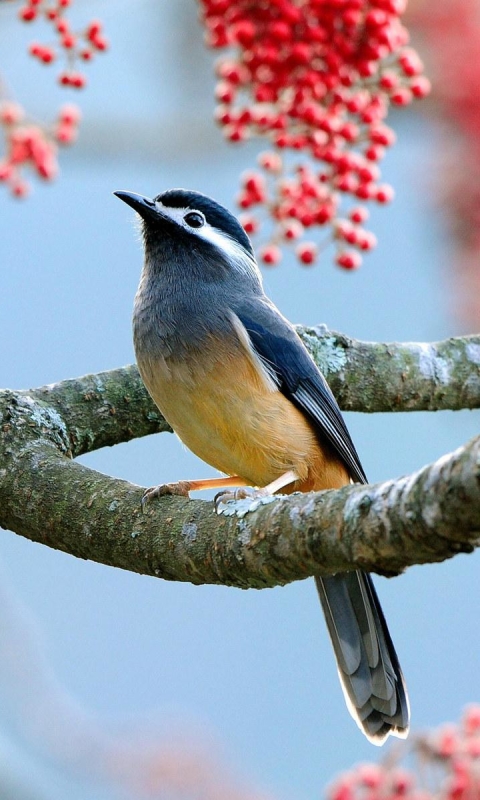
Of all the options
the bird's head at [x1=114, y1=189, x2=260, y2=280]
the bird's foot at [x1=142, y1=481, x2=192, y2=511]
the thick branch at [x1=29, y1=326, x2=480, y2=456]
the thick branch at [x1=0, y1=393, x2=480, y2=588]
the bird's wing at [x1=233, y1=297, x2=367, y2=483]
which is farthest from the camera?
the bird's head at [x1=114, y1=189, x2=260, y2=280]

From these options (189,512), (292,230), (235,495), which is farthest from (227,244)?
(189,512)

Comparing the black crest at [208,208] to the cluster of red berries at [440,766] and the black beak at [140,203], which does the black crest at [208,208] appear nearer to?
the black beak at [140,203]

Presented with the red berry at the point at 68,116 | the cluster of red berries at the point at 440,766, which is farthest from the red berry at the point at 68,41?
the cluster of red berries at the point at 440,766

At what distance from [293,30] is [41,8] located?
1.11m

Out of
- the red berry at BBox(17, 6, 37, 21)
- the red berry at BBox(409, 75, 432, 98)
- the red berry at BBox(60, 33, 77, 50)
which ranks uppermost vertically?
the red berry at BBox(60, 33, 77, 50)

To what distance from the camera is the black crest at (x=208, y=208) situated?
15.5 ft

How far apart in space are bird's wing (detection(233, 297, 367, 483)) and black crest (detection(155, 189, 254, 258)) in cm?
54

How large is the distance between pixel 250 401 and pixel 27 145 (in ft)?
5.19

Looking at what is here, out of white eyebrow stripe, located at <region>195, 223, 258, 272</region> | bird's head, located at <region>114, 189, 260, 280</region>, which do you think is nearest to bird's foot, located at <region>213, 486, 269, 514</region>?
bird's head, located at <region>114, 189, 260, 280</region>

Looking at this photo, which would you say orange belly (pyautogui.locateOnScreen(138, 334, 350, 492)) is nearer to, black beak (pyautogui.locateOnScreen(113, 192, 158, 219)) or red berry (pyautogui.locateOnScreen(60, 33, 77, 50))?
black beak (pyautogui.locateOnScreen(113, 192, 158, 219))

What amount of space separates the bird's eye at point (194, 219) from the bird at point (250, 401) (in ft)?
0.15

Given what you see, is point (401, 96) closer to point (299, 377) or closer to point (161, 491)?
point (299, 377)

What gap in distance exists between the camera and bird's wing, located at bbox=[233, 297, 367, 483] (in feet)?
13.8

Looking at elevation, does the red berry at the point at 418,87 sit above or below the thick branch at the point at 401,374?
above
